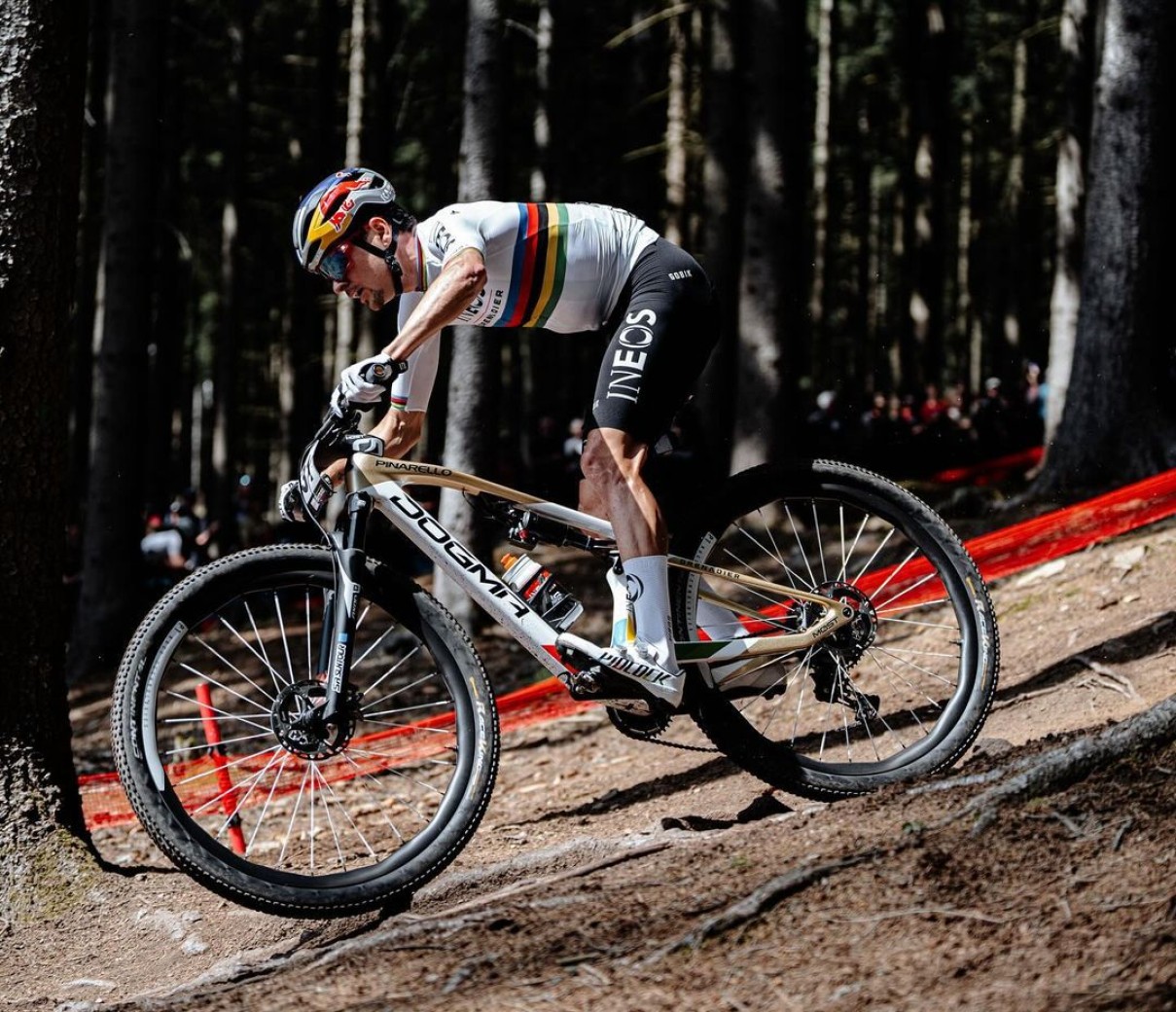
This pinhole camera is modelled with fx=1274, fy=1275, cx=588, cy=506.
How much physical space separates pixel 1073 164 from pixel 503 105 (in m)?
9.28

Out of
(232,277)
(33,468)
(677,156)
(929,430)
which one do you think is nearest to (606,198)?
(677,156)

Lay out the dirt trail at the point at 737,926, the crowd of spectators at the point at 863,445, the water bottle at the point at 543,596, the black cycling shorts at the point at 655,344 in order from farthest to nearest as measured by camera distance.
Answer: the crowd of spectators at the point at 863,445 → the water bottle at the point at 543,596 → the black cycling shorts at the point at 655,344 → the dirt trail at the point at 737,926

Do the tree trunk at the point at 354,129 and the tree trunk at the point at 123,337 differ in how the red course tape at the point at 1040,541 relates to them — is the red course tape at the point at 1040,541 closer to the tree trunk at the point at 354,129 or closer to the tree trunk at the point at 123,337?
the tree trunk at the point at 123,337

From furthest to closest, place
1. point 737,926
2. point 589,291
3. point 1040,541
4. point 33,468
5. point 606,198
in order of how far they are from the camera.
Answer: point 606,198, point 1040,541, point 33,468, point 589,291, point 737,926

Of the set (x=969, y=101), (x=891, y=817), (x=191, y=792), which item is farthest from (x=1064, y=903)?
(x=969, y=101)

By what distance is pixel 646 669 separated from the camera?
13.5ft

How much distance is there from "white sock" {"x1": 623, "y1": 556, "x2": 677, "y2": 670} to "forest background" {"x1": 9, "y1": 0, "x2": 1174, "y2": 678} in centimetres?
98

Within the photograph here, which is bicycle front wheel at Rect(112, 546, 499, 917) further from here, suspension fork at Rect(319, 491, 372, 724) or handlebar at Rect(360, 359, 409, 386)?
handlebar at Rect(360, 359, 409, 386)

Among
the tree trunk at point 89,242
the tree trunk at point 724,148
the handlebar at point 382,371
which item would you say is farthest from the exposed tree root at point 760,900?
the tree trunk at point 89,242

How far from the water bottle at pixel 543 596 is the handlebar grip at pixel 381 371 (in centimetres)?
81

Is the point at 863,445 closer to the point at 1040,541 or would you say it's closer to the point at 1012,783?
the point at 1040,541

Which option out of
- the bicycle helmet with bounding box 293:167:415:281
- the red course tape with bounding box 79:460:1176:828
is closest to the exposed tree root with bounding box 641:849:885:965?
the bicycle helmet with bounding box 293:167:415:281

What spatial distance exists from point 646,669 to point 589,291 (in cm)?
126

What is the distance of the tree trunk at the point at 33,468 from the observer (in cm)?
455
